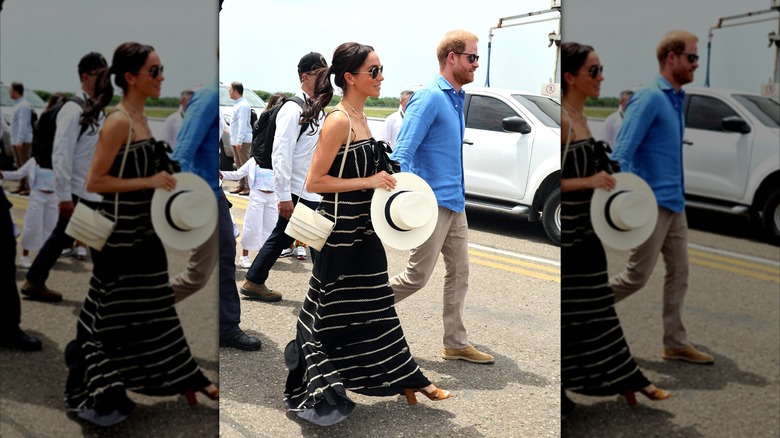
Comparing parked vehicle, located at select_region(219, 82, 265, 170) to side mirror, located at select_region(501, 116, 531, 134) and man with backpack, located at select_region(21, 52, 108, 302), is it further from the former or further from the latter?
man with backpack, located at select_region(21, 52, 108, 302)

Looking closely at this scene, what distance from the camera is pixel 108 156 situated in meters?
1.67

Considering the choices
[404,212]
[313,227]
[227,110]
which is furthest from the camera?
[227,110]

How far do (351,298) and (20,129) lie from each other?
2.27 meters

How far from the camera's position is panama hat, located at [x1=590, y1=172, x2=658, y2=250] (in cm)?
160

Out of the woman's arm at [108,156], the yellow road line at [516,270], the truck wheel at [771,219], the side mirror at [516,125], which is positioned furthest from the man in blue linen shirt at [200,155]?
the side mirror at [516,125]

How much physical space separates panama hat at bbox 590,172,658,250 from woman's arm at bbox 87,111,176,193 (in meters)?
0.91

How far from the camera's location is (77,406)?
176 centimetres

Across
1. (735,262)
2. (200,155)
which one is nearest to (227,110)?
(200,155)

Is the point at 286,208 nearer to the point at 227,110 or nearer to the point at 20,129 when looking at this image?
the point at 20,129

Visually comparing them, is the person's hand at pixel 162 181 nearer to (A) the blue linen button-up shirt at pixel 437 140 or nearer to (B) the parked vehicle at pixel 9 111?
(B) the parked vehicle at pixel 9 111

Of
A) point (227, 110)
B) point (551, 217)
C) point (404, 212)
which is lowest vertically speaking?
point (551, 217)

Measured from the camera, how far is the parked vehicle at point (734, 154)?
4.89 feet

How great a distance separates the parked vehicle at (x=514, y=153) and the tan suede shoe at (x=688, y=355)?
255 inches

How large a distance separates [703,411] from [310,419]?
2.16 meters
